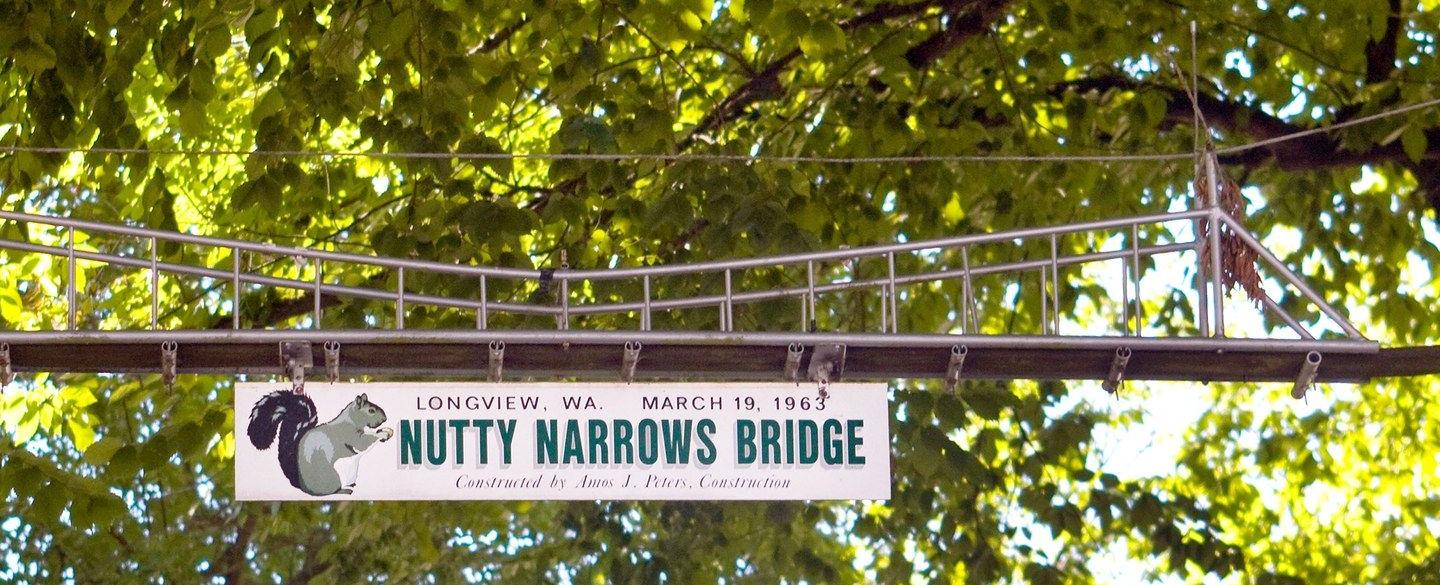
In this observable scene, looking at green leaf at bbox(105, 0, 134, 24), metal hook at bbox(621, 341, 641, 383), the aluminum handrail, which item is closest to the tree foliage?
green leaf at bbox(105, 0, 134, 24)

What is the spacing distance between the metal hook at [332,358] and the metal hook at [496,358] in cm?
31

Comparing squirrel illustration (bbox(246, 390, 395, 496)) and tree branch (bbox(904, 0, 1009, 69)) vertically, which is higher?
tree branch (bbox(904, 0, 1009, 69))

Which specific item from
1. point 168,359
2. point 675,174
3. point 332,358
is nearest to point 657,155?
point 675,174

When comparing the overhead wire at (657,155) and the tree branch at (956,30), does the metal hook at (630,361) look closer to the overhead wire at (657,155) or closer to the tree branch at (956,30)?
the overhead wire at (657,155)

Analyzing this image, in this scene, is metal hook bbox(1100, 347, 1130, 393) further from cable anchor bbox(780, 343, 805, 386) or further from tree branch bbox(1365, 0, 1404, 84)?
tree branch bbox(1365, 0, 1404, 84)

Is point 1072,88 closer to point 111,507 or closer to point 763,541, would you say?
point 763,541

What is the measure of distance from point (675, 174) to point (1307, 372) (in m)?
3.14

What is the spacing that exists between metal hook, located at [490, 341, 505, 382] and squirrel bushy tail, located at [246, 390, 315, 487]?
1.18ft

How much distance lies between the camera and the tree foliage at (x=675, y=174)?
613cm

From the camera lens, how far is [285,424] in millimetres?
3805

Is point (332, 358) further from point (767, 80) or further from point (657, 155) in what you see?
point (767, 80)

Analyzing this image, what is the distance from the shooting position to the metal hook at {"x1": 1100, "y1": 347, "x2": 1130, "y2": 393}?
400cm

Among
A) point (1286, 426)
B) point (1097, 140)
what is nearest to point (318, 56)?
point (1097, 140)

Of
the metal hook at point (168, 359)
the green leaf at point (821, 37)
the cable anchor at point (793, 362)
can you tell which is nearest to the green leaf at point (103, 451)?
the metal hook at point (168, 359)
